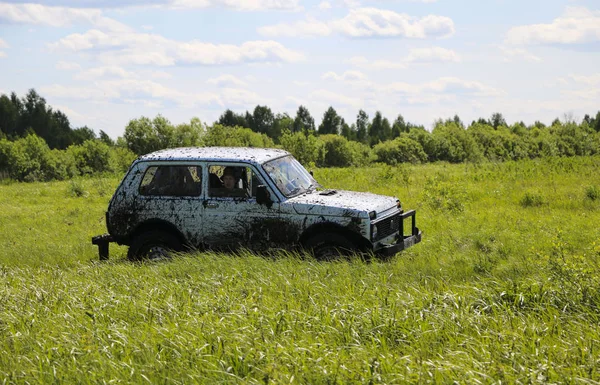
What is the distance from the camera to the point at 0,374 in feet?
19.0

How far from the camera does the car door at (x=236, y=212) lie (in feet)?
33.1

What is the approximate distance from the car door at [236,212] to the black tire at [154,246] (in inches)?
21.5

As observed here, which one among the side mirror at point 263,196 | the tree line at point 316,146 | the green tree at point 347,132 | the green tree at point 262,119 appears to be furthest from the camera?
the green tree at point 262,119

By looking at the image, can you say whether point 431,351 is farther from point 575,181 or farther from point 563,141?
point 563,141

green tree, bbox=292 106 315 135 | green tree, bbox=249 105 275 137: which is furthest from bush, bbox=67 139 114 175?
green tree, bbox=292 106 315 135

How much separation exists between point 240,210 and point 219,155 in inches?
36.1

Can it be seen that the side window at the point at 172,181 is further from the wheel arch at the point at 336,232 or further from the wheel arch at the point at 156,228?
the wheel arch at the point at 336,232

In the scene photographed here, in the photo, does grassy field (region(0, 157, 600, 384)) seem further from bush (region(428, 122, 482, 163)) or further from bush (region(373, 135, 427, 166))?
bush (region(428, 122, 482, 163))

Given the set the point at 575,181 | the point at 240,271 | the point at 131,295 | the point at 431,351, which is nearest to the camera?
the point at 431,351

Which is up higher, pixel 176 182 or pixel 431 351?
pixel 176 182

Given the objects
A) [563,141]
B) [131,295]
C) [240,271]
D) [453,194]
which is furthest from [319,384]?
[563,141]

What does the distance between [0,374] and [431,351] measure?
11.4ft

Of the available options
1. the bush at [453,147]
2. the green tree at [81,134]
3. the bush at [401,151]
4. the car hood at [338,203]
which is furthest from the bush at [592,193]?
the green tree at [81,134]

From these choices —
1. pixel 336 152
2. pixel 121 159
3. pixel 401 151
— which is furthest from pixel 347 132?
pixel 121 159
